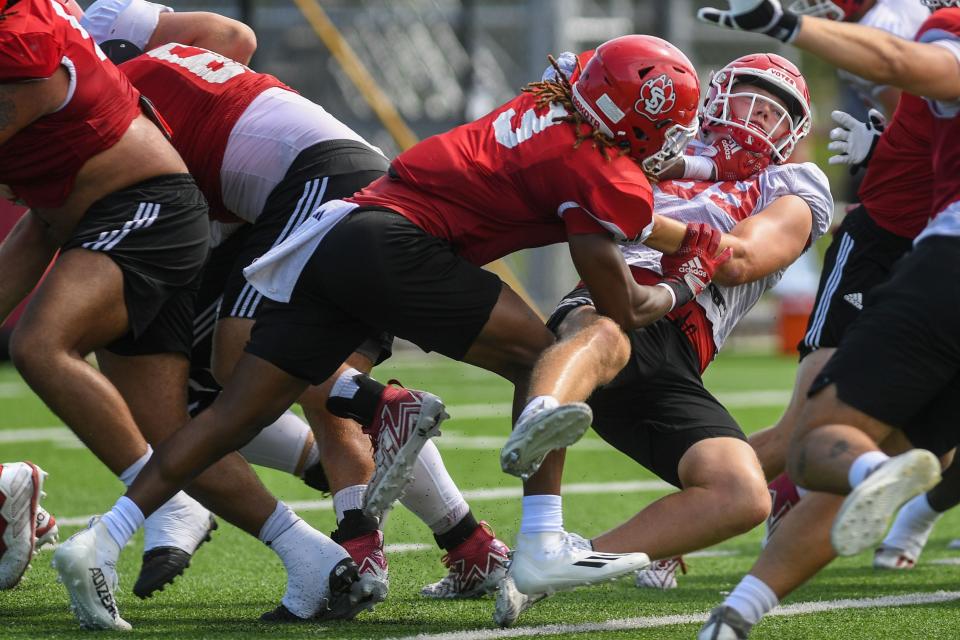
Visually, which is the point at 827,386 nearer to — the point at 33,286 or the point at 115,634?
the point at 115,634

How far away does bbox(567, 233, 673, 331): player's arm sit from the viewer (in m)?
3.61

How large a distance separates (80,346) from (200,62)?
1.05 meters

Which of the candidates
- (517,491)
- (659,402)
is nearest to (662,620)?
(659,402)

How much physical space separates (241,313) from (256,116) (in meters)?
0.59

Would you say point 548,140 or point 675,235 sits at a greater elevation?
point 548,140

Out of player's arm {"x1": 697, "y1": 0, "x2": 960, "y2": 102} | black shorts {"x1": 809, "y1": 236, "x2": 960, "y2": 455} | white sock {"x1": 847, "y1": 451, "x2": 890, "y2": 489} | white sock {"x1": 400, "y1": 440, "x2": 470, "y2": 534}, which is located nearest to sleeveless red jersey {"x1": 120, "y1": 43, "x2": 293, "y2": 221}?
white sock {"x1": 400, "y1": 440, "x2": 470, "y2": 534}

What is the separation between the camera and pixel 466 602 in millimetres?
4246

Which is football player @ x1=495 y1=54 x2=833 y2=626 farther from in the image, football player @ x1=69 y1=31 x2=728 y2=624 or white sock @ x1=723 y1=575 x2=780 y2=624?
white sock @ x1=723 y1=575 x2=780 y2=624

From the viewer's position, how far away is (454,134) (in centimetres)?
382

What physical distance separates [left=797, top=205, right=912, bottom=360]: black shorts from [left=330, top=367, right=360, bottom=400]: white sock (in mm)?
1612

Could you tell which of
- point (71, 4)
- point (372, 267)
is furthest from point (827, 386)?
point (71, 4)

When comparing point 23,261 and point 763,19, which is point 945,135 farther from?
point 23,261

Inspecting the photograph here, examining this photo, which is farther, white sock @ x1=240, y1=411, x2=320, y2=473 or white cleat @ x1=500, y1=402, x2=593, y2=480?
white sock @ x1=240, y1=411, x2=320, y2=473

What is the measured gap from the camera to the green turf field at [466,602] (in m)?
3.74
